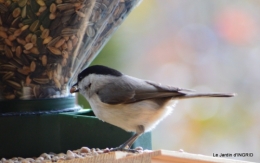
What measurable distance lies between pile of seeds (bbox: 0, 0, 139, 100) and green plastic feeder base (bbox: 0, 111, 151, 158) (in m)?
0.09

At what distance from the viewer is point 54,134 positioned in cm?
174

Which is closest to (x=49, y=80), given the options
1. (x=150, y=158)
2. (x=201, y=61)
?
(x=150, y=158)

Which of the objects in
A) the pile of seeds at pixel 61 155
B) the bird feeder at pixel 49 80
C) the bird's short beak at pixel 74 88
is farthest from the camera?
the bird's short beak at pixel 74 88

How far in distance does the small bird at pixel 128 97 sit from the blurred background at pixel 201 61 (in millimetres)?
896

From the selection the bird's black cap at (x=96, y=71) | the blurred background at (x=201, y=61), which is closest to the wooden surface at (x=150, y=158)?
the bird's black cap at (x=96, y=71)

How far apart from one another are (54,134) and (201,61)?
4.40 feet

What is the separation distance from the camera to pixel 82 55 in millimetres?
1804

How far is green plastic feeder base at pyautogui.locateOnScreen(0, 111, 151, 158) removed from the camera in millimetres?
1710

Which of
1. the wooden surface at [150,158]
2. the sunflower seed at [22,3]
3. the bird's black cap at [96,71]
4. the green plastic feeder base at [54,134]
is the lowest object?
the wooden surface at [150,158]

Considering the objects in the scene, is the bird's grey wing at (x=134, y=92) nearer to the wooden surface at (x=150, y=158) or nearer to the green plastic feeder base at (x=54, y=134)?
the green plastic feeder base at (x=54, y=134)

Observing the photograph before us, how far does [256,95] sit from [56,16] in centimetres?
145

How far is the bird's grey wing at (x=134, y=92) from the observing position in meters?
1.71

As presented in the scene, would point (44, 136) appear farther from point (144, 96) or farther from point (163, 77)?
point (163, 77)

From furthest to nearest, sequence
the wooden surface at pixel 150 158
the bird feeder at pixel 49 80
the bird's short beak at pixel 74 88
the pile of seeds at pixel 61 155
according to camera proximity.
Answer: the bird's short beak at pixel 74 88, the bird feeder at pixel 49 80, the pile of seeds at pixel 61 155, the wooden surface at pixel 150 158
